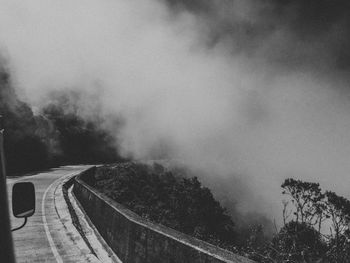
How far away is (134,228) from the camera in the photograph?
8.81 m

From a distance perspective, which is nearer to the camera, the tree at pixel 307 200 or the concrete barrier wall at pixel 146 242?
the concrete barrier wall at pixel 146 242

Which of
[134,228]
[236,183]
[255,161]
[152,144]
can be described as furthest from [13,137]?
Answer: [255,161]

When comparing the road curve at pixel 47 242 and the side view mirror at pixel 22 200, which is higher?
the side view mirror at pixel 22 200

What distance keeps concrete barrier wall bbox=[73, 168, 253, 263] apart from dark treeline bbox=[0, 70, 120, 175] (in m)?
21.7

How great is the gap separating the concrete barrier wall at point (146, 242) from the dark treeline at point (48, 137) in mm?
21690

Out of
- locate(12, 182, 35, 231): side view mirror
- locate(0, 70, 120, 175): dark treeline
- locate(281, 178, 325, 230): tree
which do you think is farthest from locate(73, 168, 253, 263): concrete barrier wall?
locate(0, 70, 120, 175): dark treeline

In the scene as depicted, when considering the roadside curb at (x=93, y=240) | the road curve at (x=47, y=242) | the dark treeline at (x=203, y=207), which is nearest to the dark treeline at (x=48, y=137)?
the dark treeline at (x=203, y=207)

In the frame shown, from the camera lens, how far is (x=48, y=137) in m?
69.8

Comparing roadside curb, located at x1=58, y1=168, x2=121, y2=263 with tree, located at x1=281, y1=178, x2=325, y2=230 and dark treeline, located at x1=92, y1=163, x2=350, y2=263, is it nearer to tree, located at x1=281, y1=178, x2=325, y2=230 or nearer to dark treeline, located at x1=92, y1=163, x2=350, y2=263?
dark treeline, located at x1=92, y1=163, x2=350, y2=263

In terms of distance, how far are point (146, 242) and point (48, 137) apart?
66032 millimetres

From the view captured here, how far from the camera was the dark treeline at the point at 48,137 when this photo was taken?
178 feet

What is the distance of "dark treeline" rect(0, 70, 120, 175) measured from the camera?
5412 cm

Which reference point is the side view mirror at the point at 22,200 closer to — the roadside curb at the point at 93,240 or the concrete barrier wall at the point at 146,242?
the concrete barrier wall at the point at 146,242

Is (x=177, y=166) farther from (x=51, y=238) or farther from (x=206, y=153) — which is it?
(x=51, y=238)
